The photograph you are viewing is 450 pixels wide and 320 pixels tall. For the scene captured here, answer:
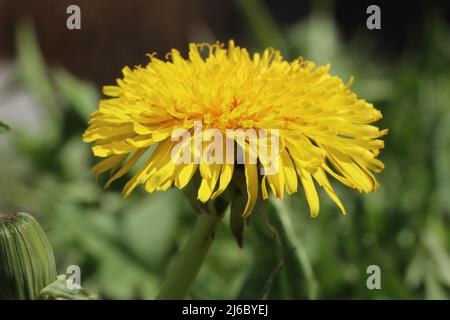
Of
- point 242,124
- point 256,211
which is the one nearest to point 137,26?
point 256,211

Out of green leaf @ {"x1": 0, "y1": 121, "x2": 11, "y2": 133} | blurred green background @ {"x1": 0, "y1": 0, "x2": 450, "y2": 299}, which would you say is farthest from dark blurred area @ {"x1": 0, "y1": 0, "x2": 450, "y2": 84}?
green leaf @ {"x1": 0, "y1": 121, "x2": 11, "y2": 133}

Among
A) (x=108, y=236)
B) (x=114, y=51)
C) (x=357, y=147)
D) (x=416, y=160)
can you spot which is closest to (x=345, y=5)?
(x=114, y=51)

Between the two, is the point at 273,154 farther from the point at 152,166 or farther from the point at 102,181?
the point at 102,181

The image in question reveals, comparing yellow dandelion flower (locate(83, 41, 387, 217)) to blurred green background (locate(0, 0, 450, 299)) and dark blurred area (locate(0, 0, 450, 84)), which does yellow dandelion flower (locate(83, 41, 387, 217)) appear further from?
dark blurred area (locate(0, 0, 450, 84))

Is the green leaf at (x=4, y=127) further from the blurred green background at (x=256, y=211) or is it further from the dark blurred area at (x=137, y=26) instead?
the dark blurred area at (x=137, y=26)

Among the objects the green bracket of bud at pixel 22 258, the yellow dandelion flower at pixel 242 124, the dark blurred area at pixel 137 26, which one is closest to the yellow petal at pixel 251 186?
the yellow dandelion flower at pixel 242 124

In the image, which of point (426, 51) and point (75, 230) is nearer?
point (75, 230)
